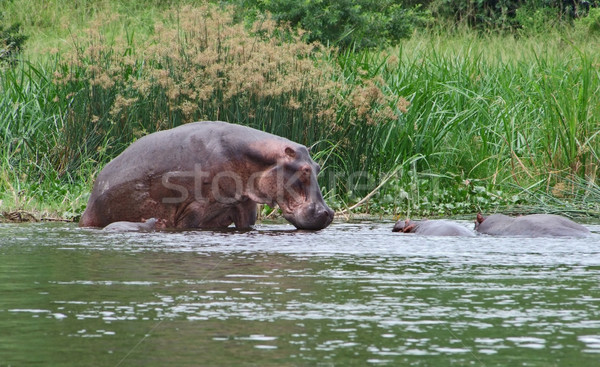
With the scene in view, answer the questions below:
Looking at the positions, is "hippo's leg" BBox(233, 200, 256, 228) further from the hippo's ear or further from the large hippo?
the hippo's ear

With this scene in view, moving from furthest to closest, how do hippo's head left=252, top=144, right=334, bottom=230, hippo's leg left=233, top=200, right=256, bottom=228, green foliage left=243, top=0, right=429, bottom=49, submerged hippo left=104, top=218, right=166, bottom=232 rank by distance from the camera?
1. green foliage left=243, top=0, right=429, bottom=49
2. hippo's leg left=233, top=200, right=256, bottom=228
3. hippo's head left=252, top=144, right=334, bottom=230
4. submerged hippo left=104, top=218, right=166, bottom=232

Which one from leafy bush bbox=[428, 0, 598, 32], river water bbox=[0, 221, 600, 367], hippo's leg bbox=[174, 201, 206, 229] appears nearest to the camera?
river water bbox=[0, 221, 600, 367]

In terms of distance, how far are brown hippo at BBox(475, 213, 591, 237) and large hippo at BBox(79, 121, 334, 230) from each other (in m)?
1.33

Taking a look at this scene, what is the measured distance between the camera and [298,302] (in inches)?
177

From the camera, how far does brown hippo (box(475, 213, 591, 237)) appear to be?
24.6 ft

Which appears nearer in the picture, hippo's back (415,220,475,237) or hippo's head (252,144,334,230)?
hippo's back (415,220,475,237)

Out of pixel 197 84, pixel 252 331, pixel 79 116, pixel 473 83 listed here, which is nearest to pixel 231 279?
pixel 252 331

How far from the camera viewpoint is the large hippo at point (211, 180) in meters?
8.18

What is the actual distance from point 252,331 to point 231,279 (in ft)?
4.74

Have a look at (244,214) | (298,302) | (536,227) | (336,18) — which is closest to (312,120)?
(244,214)

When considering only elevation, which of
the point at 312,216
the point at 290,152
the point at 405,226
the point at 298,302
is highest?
the point at 298,302

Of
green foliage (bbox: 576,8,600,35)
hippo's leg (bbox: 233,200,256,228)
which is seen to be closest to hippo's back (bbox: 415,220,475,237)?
hippo's leg (bbox: 233,200,256,228)

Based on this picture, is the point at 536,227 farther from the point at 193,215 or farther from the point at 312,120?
the point at 312,120

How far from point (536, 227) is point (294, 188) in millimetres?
1928
